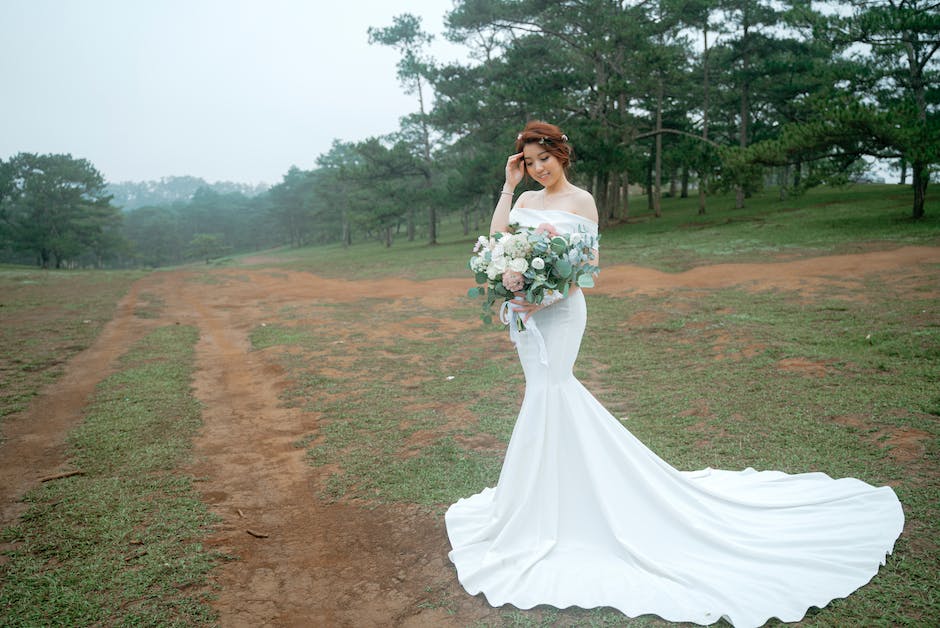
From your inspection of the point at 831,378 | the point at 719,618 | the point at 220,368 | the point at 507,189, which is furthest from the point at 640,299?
the point at 719,618

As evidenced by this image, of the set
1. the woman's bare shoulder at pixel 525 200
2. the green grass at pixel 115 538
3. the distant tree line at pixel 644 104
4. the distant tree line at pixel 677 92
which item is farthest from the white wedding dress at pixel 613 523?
the distant tree line at pixel 644 104

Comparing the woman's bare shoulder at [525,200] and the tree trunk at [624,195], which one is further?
the tree trunk at [624,195]

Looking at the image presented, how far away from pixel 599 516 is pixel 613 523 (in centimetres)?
10

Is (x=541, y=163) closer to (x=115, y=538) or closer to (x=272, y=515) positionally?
(x=272, y=515)

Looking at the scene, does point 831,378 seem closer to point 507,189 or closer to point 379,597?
point 507,189

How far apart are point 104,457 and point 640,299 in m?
10.4

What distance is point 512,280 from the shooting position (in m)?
3.31

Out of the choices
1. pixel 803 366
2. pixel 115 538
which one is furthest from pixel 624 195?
pixel 115 538

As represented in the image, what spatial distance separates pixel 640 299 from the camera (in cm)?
1277

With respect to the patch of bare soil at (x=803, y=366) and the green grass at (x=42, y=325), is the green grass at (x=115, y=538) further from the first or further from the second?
the patch of bare soil at (x=803, y=366)

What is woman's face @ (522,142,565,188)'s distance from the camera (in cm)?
368

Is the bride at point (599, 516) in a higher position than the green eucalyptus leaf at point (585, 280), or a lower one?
lower

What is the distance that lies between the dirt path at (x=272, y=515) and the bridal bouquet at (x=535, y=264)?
1.67 metres

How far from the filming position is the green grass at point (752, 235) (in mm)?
17484
